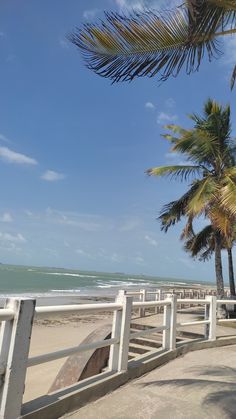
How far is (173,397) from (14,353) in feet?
7.63

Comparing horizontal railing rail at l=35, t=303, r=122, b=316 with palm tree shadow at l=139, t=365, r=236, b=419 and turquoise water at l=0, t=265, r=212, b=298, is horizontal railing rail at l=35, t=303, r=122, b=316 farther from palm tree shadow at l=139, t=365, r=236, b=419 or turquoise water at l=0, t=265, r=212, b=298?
turquoise water at l=0, t=265, r=212, b=298

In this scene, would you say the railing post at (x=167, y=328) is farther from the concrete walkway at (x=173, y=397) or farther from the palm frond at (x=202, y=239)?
the palm frond at (x=202, y=239)

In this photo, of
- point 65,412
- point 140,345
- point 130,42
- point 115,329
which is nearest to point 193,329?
point 140,345

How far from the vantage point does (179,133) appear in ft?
56.3

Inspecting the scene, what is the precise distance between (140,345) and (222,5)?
24.6ft

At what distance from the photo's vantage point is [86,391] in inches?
184

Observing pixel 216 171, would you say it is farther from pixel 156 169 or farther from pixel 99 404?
pixel 99 404

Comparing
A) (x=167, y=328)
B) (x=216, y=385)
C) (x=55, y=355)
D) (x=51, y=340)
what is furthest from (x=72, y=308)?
(x=51, y=340)

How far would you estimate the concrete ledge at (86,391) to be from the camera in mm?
3938

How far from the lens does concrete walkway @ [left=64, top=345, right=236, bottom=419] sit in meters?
4.36

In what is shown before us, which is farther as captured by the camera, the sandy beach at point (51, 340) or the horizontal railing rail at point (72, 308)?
the sandy beach at point (51, 340)

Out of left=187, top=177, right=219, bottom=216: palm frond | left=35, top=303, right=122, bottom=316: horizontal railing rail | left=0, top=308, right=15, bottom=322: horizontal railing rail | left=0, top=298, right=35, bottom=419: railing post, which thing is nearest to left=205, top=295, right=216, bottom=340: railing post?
left=35, top=303, right=122, bottom=316: horizontal railing rail

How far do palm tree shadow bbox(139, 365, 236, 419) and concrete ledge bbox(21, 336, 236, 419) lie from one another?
43 cm

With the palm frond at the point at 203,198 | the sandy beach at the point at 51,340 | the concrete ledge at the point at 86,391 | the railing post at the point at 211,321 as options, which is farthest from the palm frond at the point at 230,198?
the concrete ledge at the point at 86,391
